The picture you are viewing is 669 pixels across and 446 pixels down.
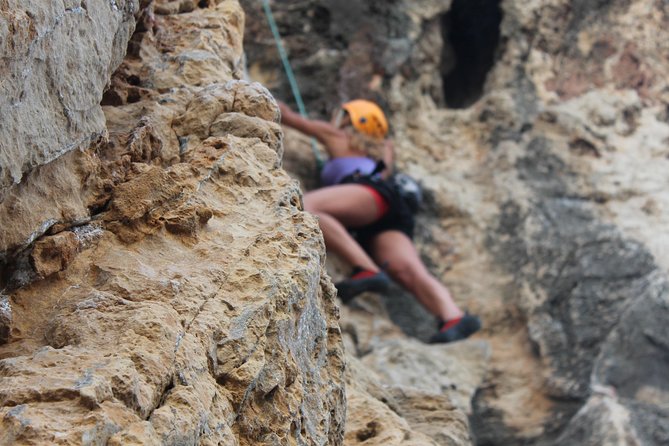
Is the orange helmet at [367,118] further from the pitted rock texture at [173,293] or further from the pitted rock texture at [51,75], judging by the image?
the pitted rock texture at [51,75]

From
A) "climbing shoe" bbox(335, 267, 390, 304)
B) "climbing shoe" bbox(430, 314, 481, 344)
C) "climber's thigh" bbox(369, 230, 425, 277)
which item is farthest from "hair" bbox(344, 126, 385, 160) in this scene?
"climbing shoe" bbox(430, 314, 481, 344)

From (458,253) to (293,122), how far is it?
0.97 metres

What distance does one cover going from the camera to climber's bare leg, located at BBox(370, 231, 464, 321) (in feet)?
15.3

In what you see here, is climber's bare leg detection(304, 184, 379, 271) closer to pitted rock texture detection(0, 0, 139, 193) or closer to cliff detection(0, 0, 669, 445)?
cliff detection(0, 0, 669, 445)

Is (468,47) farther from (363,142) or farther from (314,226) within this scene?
(314,226)

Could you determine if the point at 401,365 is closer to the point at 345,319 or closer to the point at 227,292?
the point at 345,319

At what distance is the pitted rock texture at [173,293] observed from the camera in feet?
5.90

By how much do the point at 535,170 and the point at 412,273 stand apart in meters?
0.91

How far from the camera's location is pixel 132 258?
7.22ft

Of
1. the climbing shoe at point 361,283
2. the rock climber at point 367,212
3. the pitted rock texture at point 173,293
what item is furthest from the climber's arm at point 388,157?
the pitted rock texture at point 173,293

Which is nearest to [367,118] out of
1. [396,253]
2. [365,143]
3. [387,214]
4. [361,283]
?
[365,143]

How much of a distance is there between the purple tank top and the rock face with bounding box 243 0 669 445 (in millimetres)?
162

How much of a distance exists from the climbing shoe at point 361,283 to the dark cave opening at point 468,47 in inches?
67.0

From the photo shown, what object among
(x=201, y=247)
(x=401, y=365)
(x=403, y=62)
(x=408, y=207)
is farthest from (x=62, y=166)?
(x=403, y=62)
